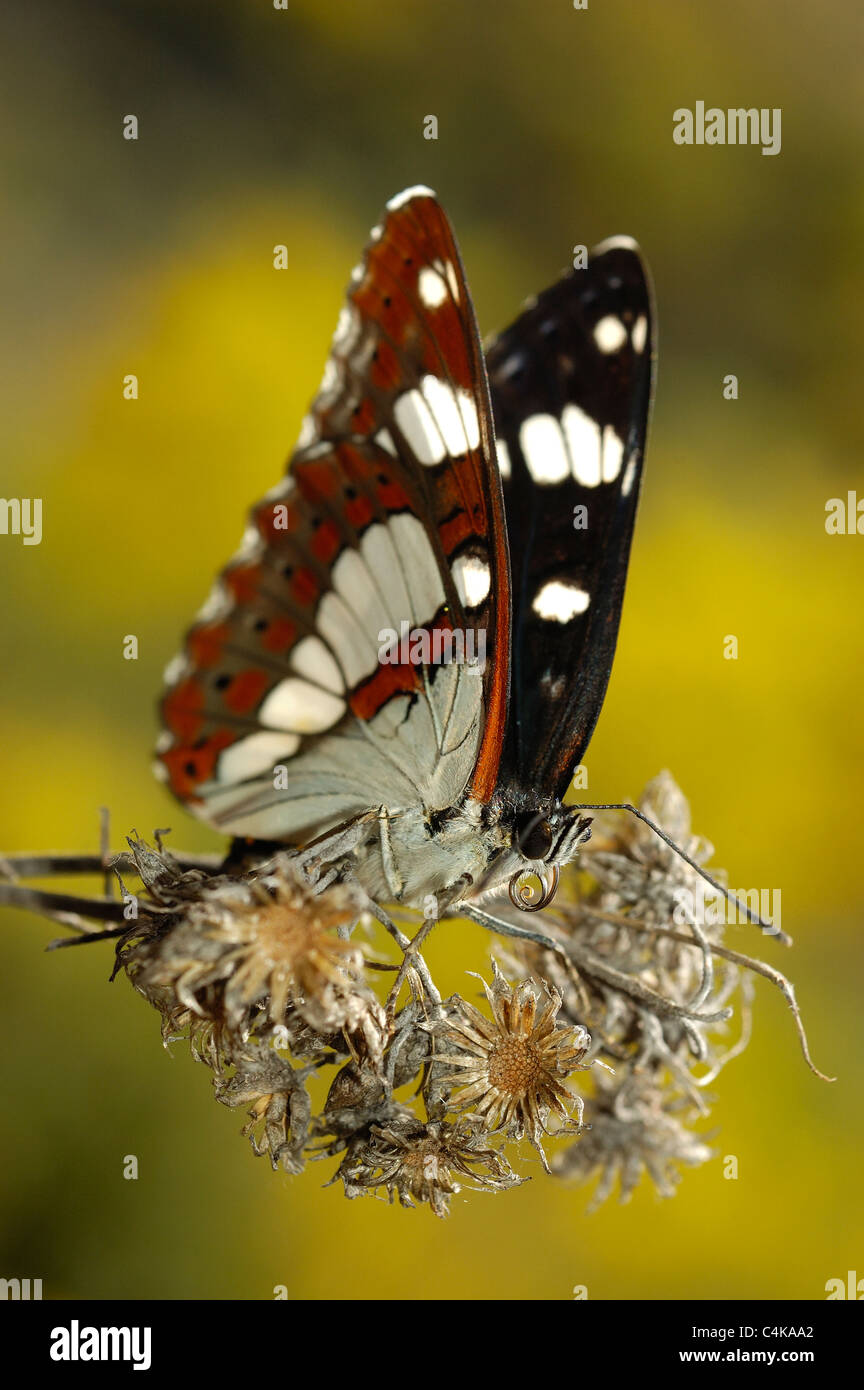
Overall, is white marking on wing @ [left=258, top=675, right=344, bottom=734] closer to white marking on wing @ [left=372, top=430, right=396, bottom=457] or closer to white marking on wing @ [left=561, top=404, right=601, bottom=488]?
white marking on wing @ [left=372, top=430, right=396, bottom=457]

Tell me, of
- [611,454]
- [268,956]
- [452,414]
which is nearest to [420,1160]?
[268,956]

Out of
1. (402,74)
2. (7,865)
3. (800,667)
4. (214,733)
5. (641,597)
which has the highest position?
(402,74)

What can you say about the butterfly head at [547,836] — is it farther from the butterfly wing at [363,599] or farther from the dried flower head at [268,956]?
the dried flower head at [268,956]

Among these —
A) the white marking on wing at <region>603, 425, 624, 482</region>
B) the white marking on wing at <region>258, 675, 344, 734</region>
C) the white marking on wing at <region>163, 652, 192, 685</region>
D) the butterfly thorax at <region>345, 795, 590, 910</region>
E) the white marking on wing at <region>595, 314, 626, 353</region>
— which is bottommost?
the butterfly thorax at <region>345, 795, 590, 910</region>

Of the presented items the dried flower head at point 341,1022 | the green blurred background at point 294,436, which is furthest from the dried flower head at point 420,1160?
the green blurred background at point 294,436

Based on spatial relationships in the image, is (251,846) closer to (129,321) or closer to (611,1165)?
(611,1165)

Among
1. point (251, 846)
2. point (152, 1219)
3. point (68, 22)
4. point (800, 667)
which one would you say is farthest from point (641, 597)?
point (68, 22)

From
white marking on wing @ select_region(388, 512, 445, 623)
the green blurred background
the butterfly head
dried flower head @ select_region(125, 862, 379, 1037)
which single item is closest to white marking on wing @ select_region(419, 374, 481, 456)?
white marking on wing @ select_region(388, 512, 445, 623)

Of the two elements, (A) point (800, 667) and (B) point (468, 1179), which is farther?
(A) point (800, 667)
